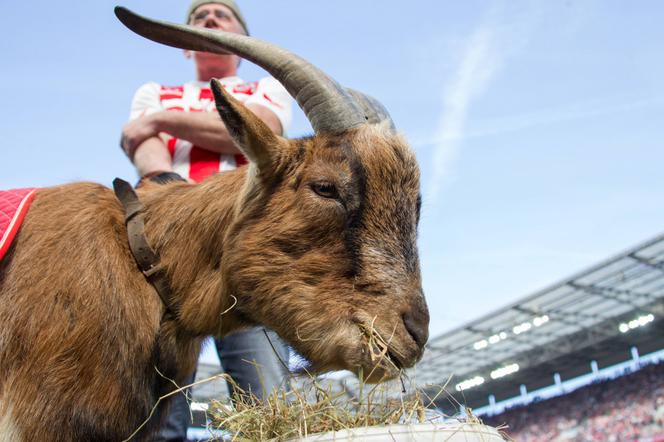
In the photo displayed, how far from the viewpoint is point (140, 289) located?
3734mm

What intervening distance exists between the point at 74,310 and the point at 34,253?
1.41ft

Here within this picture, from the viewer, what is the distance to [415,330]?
10.7 ft

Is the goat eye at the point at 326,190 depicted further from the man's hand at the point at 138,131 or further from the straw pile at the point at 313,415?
the man's hand at the point at 138,131

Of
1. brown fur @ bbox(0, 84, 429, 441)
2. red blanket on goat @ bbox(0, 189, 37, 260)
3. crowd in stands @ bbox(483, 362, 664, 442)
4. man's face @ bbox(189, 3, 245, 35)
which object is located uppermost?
man's face @ bbox(189, 3, 245, 35)

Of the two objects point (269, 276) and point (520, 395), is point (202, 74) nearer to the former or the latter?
point (269, 276)

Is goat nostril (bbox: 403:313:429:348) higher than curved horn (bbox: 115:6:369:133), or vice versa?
curved horn (bbox: 115:6:369:133)

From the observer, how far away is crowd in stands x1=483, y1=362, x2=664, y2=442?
28391mm

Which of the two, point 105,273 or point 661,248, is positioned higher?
point 661,248

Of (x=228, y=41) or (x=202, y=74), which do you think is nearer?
(x=228, y=41)

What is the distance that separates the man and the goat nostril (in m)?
1.30

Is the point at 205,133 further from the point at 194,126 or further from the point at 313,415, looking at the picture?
the point at 313,415

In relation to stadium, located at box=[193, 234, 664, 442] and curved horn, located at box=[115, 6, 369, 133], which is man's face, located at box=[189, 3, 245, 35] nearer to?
curved horn, located at box=[115, 6, 369, 133]

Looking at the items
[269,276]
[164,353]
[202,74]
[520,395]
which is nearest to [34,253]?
[164,353]

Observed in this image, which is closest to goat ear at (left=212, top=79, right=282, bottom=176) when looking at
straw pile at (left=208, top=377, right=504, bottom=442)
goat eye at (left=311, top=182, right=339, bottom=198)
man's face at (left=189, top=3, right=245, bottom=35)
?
goat eye at (left=311, top=182, right=339, bottom=198)
